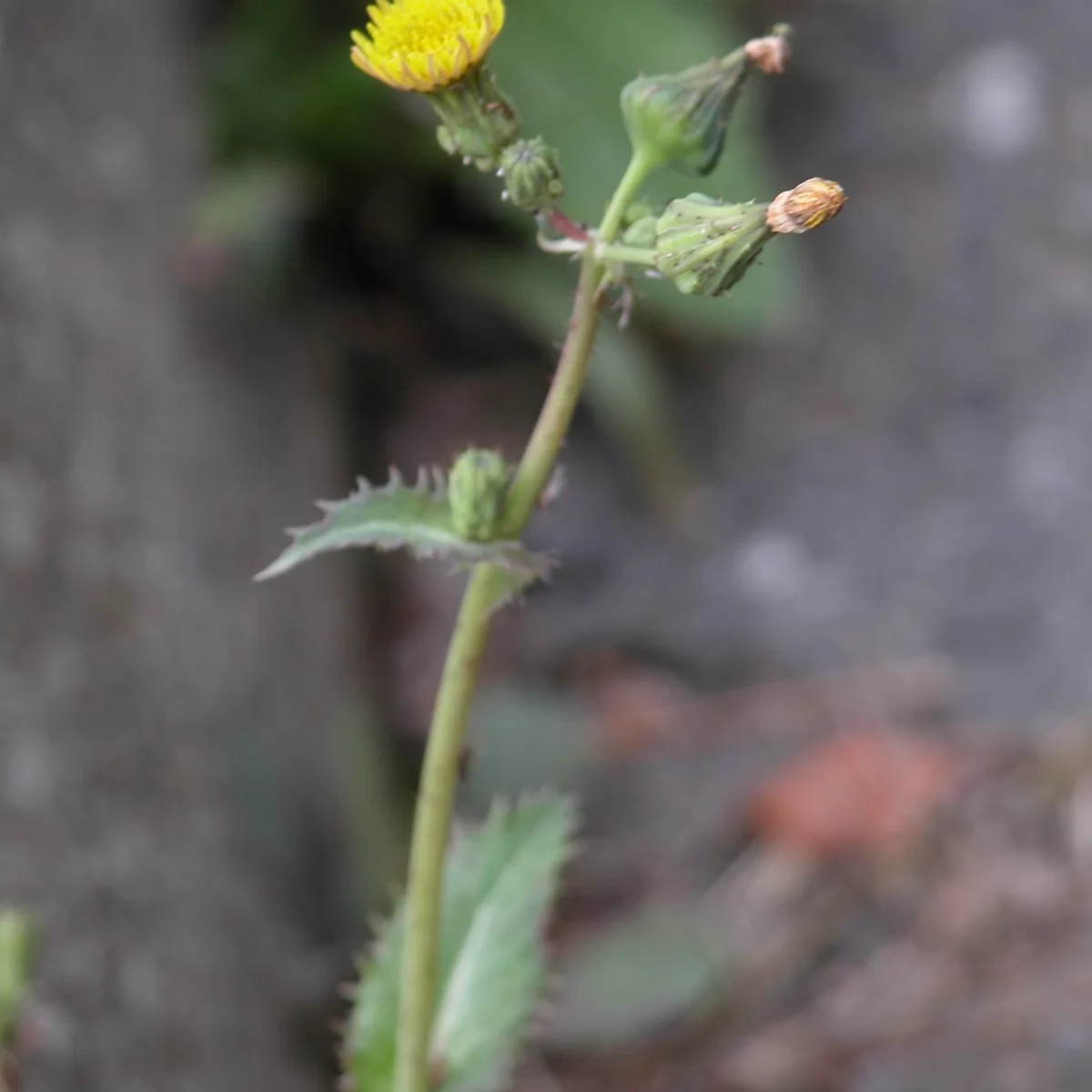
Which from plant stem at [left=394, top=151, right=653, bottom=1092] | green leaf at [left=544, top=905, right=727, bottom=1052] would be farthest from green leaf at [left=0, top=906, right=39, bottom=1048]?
green leaf at [left=544, top=905, right=727, bottom=1052]

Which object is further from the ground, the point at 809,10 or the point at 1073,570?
the point at 809,10

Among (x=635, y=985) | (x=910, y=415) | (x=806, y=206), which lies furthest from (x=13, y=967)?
(x=910, y=415)

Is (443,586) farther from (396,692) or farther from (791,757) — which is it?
(791,757)

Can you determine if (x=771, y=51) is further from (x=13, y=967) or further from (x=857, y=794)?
(x=857, y=794)

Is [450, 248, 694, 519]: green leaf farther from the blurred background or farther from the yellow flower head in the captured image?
the yellow flower head

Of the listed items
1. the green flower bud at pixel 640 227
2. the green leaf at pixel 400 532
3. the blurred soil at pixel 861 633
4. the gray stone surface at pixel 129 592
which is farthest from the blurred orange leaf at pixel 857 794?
→ the green flower bud at pixel 640 227

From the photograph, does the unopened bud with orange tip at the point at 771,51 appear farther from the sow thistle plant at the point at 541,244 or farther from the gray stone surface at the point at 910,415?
the gray stone surface at the point at 910,415

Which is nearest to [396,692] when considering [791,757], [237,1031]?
[791,757]
